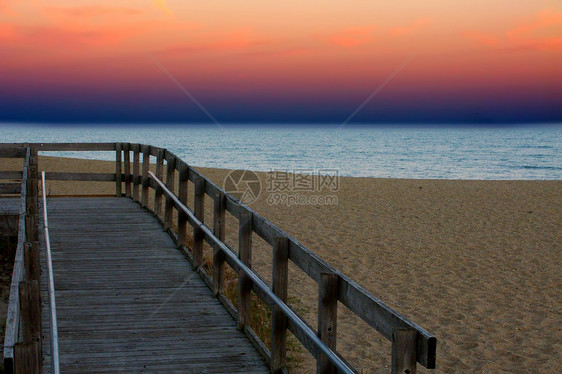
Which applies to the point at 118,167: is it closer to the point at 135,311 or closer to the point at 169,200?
the point at 169,200

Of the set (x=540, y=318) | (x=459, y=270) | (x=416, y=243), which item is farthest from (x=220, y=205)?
(x=416, y=243)

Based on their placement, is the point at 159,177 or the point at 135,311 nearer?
the point at 135,311

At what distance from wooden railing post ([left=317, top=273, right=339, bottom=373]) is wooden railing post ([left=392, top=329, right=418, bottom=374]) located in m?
0.87

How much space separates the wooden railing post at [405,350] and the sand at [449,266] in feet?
13.2

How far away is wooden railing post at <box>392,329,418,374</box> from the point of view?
2.50m

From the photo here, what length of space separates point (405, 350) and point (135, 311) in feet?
12.5

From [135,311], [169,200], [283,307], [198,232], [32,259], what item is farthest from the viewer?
[169,200]

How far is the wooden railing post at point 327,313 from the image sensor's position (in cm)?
342

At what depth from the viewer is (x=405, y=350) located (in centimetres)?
251

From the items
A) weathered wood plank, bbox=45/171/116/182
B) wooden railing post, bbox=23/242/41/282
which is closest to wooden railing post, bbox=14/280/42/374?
wooden railing post, bbox=23/242/41/282

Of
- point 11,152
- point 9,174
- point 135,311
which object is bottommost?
point 135,311

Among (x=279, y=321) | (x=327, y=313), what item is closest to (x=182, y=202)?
(x=279, y=321)

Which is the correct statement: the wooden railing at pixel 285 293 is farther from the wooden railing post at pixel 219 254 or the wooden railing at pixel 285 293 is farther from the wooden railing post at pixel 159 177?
the wooden railing post at pixel 159 177

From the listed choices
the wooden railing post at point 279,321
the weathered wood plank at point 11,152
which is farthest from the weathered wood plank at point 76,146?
the wooden railing post at point 279,321
